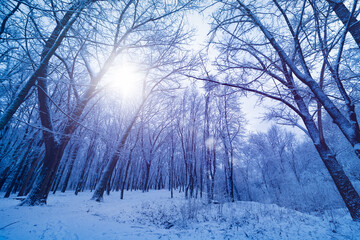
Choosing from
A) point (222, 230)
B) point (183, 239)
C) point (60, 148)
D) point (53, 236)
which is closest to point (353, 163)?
point (222, 230)

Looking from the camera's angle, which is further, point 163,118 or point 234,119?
point 163,118

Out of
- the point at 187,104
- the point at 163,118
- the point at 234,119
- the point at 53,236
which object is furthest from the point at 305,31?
the point at 163,118

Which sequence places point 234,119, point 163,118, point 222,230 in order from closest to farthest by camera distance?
1. point 222,230
2. point 234,119
3. point 163,118

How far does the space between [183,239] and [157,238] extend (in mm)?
577

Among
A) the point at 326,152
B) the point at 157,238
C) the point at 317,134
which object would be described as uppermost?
the point at 317,134

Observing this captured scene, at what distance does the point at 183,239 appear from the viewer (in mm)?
2908

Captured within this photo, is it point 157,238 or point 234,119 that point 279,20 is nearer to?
point 157,238

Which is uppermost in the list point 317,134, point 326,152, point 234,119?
point 234,119

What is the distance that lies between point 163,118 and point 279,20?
1338 centimetres

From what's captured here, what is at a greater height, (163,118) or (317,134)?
(163,118)

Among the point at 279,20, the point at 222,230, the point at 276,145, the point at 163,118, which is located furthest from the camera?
the point at 276,145

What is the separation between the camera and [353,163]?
46.3 feet

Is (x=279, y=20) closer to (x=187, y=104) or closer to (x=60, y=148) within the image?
(x=60, y=148)

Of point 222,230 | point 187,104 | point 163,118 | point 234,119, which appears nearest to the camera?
point 222,230
